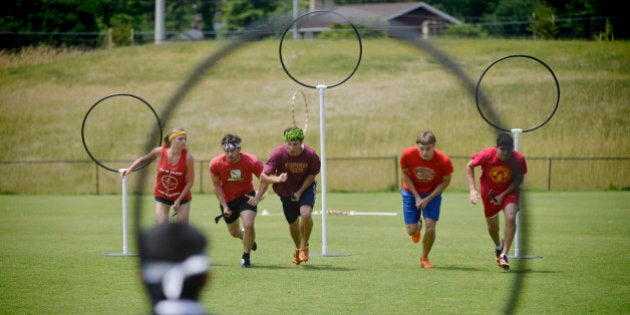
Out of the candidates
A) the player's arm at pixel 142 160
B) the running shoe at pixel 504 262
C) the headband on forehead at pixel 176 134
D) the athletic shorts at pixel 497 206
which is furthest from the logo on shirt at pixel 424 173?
the player's arm at pixel 142 160

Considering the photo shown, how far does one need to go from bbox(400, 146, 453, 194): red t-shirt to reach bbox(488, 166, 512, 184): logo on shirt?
0.72 meters

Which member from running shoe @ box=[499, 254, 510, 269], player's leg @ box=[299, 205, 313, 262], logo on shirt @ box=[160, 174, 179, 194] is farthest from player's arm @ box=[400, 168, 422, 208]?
logo on shirt @ box=[160, 174, 179, 194]

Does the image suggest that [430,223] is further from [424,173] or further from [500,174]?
[500,174]

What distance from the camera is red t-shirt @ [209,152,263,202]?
14.4 metres

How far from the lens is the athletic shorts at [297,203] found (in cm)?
1441

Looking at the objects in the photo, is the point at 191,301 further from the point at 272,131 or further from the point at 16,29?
the point at 16,29

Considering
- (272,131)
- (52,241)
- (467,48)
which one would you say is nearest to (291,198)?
(52,241)

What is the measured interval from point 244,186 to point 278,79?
48115 millimetres

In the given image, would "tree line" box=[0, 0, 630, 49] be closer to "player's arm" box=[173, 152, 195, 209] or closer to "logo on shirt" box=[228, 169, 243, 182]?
"logo on shirt" box=[228, 169, 243, 182]

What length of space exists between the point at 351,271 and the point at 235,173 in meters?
2.66

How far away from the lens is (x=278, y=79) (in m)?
62.2

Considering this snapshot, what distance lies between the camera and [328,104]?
56.8 m

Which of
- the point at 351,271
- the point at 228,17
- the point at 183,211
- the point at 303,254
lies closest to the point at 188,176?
the point at 183,211

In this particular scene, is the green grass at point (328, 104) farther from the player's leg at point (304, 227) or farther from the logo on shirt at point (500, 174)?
the logo on shirt at point (500, 174)
